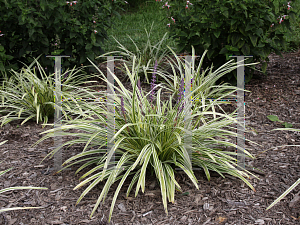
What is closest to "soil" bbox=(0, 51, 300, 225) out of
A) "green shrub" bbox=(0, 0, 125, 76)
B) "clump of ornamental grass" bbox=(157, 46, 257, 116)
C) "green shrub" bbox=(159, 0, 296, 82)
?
"clump of ornamental grass" bbox=(157, 46, 257, 116)

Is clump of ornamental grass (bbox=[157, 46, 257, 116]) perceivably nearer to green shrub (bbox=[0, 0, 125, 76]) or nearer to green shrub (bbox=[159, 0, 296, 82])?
green shrub (bbox=[159, 0, 296, 82])

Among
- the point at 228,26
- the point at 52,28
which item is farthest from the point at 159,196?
the point at 52,28

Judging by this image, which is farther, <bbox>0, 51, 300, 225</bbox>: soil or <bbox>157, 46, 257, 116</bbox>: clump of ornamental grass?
<bbox>157, 46, 257, 116</bbox>: clump of ornamental grass

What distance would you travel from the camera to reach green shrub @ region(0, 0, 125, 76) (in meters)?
3.81

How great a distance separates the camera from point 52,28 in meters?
4.16

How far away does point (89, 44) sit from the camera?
412cm

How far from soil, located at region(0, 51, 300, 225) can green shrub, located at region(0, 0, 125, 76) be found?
1656 millimetres

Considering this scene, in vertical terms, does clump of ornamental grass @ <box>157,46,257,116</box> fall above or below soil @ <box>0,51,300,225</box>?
above

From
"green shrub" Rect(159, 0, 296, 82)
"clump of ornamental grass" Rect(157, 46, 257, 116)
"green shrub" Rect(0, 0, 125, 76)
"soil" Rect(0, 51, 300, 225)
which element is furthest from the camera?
"green shrub" Rect(0, 0, 125, 76)

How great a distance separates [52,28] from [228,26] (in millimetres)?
2386

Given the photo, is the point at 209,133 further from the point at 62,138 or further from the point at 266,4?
the point at 266,4

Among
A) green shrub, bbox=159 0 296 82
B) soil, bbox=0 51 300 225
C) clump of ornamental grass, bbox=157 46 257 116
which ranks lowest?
soil, bbox=0 51 300 225

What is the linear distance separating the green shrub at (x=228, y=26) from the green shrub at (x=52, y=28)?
3.52ft

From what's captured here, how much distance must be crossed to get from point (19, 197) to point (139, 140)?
93cm
